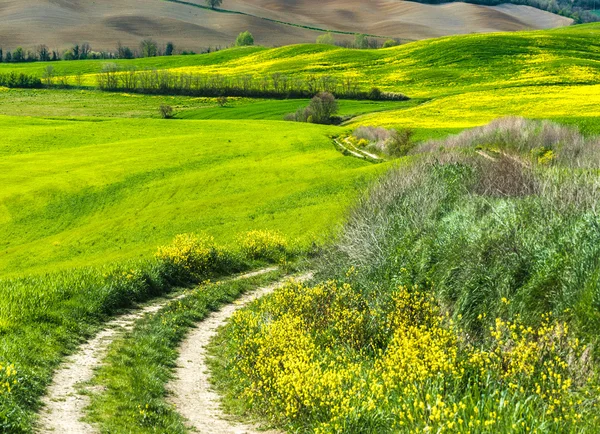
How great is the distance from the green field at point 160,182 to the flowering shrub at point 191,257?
0.75 m

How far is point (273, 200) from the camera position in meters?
52.5

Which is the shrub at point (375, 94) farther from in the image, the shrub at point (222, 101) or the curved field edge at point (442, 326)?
the curved field edge at point (442, 326)

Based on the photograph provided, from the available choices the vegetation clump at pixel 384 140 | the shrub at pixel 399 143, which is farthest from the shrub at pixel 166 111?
the shrub at pixel 399 143

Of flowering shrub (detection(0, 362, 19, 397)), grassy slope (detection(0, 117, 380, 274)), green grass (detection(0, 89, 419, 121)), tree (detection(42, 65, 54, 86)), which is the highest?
tree (detection(42, 65, 54, 86))

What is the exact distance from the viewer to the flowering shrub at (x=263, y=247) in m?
34.4

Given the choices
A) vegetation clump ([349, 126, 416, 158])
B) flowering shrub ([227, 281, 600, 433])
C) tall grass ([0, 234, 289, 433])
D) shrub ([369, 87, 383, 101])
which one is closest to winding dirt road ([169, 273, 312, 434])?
flowering shrub ([227, 281, 600, 433])

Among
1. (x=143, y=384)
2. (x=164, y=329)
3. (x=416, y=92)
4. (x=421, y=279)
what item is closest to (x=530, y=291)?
(x=421, y=279)

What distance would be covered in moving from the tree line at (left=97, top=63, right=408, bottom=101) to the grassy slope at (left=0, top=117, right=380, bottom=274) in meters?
47.4

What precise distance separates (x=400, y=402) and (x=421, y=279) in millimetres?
7895

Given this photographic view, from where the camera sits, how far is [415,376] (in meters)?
12.8

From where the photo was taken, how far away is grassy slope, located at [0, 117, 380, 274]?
4484cm

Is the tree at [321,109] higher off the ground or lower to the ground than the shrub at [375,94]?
lower

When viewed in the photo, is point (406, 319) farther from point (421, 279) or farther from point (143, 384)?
point (143, 384)

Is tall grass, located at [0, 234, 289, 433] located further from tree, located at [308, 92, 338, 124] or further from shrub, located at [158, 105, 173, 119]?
shrub, located at [158, 105, 173, 119]
